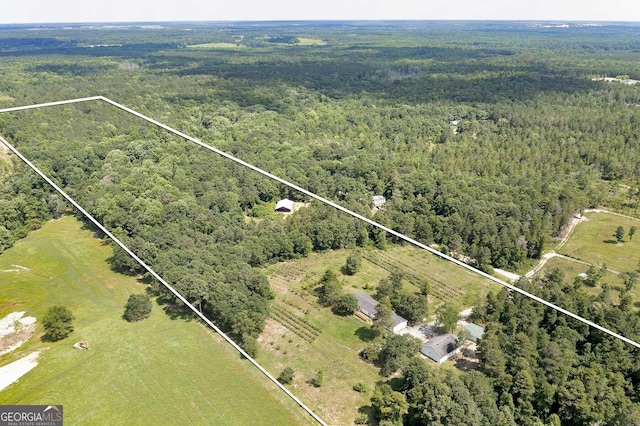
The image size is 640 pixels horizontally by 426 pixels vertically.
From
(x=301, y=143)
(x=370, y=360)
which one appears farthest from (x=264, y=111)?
(x=370, y=360)

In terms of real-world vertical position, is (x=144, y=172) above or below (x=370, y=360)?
above

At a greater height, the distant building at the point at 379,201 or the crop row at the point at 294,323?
the distant building at the point at 379,201

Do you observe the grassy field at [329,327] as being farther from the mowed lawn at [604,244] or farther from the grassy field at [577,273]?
the mowed lawn at [604,244]

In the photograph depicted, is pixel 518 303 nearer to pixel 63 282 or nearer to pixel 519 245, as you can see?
pixel 519 245

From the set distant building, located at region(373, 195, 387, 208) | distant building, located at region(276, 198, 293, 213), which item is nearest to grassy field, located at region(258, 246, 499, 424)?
distant building, located at region(276, 198, 293, 213)

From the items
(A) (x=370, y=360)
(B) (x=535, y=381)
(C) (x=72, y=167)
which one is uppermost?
(C) (x=72, y=167)

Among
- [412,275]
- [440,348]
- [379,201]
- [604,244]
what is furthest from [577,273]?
[379,201]

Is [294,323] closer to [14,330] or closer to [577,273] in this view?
[14,330]

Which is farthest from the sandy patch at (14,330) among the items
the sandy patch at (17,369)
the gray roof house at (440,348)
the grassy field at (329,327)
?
the gray roof house at (440,348)
